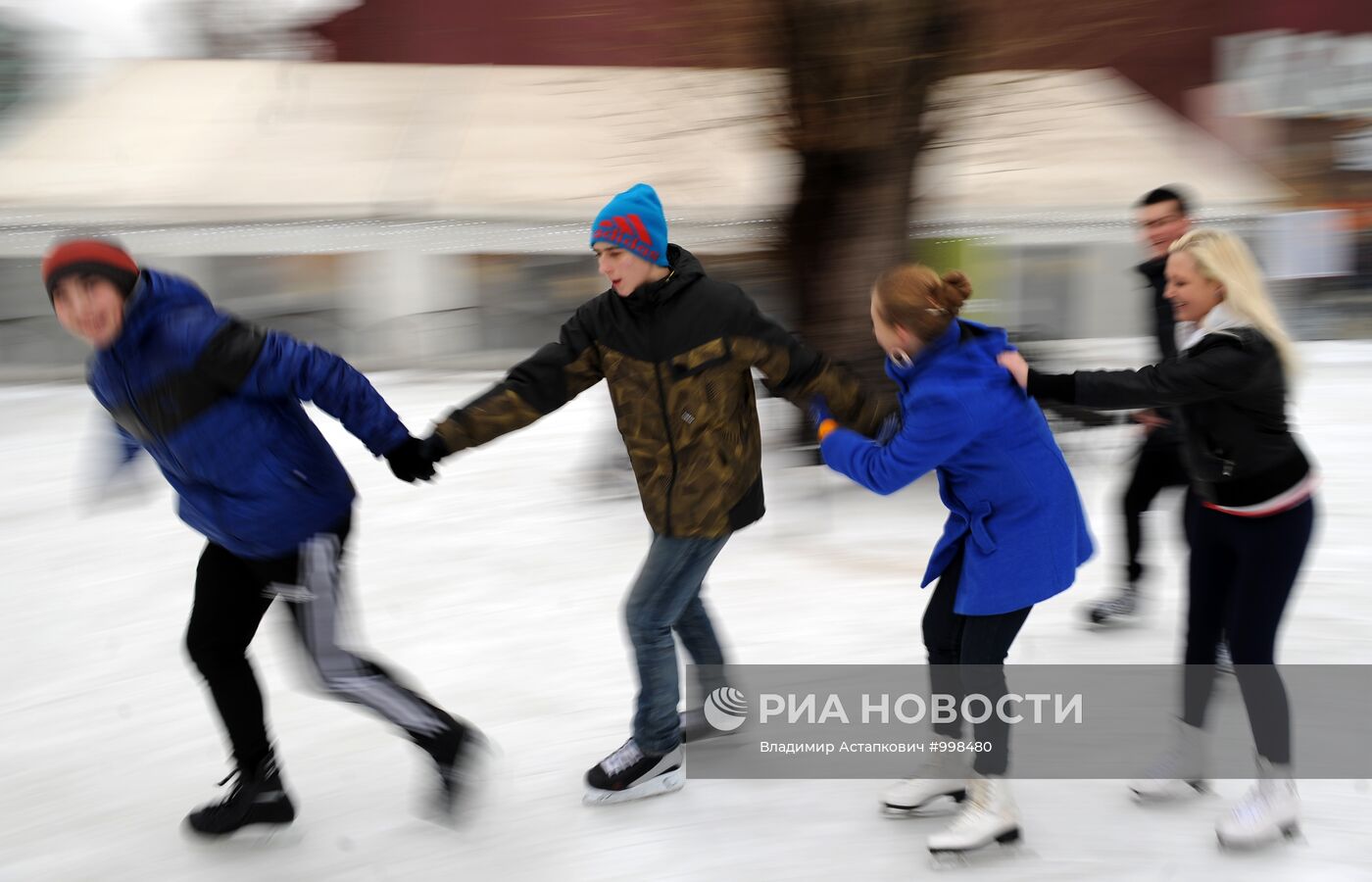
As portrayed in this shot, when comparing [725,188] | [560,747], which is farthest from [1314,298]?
[560,747]

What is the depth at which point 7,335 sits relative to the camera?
9.22 metres

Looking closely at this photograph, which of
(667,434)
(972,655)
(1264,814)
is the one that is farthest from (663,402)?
(1264,814)

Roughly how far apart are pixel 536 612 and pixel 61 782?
161cm

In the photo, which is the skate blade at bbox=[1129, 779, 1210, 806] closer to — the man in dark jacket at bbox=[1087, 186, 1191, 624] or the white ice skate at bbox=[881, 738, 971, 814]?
the white ice skate at bbox=[881, 738, 971, 814]

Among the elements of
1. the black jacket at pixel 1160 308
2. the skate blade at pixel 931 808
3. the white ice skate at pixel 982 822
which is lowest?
the skate blade at pixel 931 808

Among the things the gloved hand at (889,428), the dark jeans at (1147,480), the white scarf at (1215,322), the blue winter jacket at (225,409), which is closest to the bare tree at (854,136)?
the dark jeans at (1147,480)

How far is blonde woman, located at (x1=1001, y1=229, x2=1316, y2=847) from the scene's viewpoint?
7.99 ft

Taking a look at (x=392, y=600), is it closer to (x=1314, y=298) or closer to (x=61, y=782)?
(x=61, y=782)

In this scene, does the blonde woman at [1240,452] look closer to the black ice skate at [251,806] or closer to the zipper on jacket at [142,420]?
the zipper on jacket at [142,420]

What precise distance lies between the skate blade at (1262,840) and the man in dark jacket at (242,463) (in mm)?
1742

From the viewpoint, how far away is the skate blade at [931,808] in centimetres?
279

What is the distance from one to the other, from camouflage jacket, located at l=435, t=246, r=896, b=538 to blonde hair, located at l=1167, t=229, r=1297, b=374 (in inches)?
31.3

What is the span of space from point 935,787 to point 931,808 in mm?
54

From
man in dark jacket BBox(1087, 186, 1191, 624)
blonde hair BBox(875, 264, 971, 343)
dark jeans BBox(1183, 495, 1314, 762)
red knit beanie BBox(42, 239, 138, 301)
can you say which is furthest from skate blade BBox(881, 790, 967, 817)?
red knit beanie BBox(42, 239, 138, 301)
